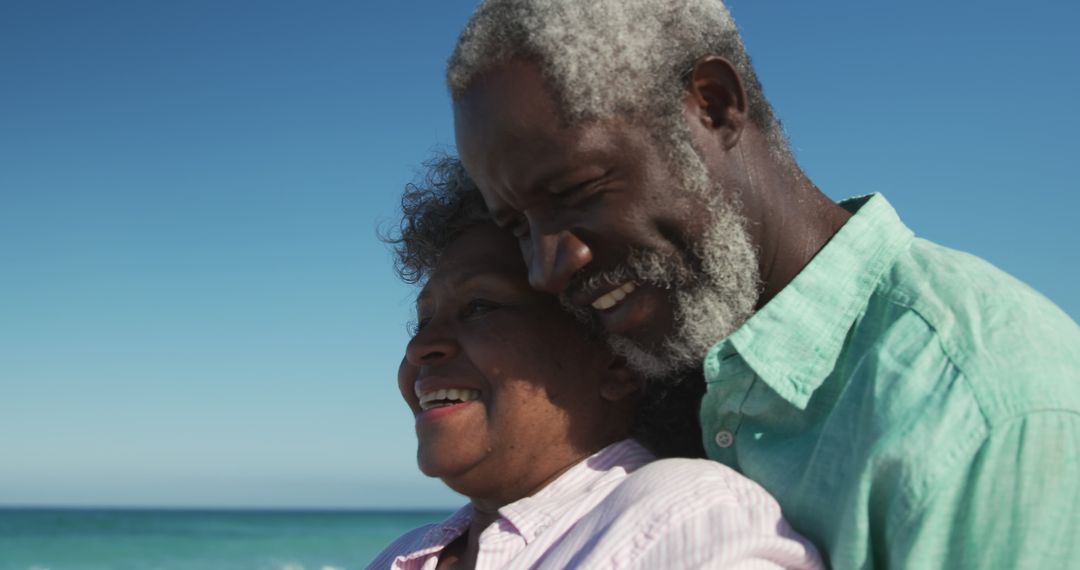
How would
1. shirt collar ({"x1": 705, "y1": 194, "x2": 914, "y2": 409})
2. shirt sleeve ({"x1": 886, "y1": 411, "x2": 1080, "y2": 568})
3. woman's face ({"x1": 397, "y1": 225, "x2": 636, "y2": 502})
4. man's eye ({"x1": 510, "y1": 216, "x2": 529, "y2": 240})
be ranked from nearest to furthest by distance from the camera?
shirt sleeve ({"x1": 886, "y1": 411, "x2": 1080, "y2": 568}) < shirt collar ({"x1": 705, "y1": 194, "x2": 914, "y2": 409}) < man's eye ({"x1": 510, "y1": 216, "x2": 529, "y2": 240}) < woman's face ({"x1": 397, "y1": 225, "x2": 636, "y2": 502})

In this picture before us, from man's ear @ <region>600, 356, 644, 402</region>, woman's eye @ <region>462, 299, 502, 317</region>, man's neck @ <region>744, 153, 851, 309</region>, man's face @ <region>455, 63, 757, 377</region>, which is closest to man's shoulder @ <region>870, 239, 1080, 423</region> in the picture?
man's neck @ <region>744, 153, 851, 309</region>

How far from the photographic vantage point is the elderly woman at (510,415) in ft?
8.96

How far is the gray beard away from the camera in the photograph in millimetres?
2586

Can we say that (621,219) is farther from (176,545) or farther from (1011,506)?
(176,545)

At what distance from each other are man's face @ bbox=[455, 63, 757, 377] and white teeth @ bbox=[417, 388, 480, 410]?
18.7 inches

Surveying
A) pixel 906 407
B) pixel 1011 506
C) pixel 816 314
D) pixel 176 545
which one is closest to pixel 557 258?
pixel 816 314

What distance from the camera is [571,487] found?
9.42ft

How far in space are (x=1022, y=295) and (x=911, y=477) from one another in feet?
1.71

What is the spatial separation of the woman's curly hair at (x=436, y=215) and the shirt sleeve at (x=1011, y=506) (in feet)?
5.54

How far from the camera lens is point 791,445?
2.35 m

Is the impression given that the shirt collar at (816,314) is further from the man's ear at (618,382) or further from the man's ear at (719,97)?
the man's ear at (618,382)

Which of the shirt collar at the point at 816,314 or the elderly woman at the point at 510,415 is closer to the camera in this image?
the shirt collar at the point at 816,314

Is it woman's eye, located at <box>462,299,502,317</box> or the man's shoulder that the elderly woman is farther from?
the man's shoulder

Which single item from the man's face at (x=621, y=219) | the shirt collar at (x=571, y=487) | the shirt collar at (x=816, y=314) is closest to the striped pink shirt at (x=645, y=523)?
the shirt collar at (x=571, y=487)
